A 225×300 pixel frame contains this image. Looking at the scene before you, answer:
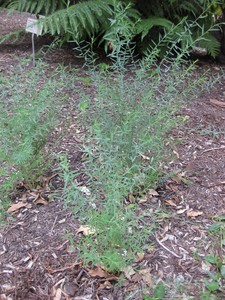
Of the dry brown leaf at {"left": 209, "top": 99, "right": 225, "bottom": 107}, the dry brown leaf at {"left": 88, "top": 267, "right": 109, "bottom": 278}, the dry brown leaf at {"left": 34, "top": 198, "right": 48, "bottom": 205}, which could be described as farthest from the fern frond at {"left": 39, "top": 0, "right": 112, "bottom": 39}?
the dry brown leaf at {"left": 88, "top": 267, "right": 109, "bottom": 278}

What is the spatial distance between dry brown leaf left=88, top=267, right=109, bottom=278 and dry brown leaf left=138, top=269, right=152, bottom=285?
0.16m

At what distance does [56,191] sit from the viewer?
7.34ft

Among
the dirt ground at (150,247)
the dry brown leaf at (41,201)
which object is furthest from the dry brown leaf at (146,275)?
the dry brown leaf at (41,201)

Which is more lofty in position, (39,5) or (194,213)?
(39,5)

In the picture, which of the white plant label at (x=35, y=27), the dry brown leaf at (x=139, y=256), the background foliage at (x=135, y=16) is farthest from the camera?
the background foliage at (x=135, y=16)

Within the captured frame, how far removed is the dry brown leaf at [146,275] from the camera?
6.18ft

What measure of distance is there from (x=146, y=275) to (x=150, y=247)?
13 cm

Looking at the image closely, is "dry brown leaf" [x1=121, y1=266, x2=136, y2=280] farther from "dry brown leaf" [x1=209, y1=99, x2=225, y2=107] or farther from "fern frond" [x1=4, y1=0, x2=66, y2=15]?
"fern frond" [x1=4, y1=0, x2=66, y2=15]

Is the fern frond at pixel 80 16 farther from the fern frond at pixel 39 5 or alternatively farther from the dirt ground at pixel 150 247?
the dirt ground at pixel 150 247

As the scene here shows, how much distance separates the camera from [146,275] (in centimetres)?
191

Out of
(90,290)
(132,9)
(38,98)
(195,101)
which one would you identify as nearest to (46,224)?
(90,290)

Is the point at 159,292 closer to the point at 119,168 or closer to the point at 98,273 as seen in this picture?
the point at 98,273

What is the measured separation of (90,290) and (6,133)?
95 cm

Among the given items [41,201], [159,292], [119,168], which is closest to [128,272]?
[159,292]
